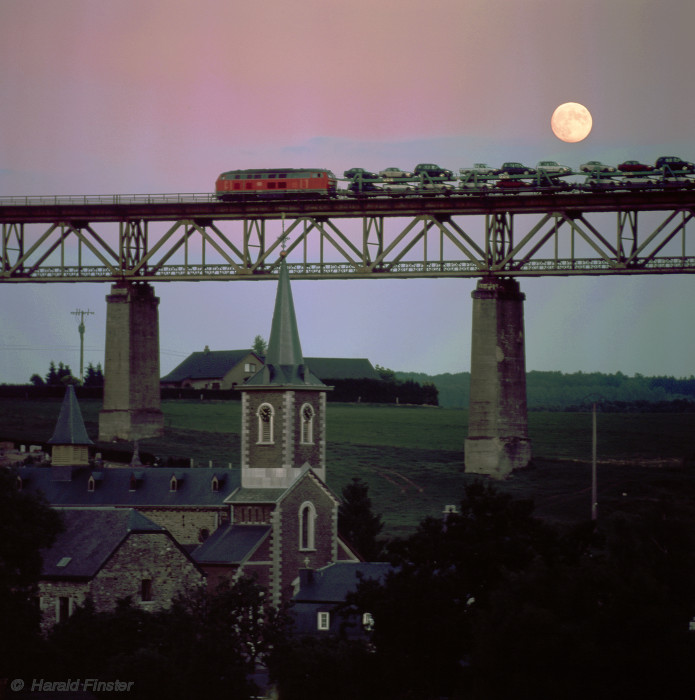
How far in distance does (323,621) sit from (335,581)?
131 inches

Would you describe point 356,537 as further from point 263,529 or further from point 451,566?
point 451,566

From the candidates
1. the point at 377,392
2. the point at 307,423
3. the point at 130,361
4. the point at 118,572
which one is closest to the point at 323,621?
the point at 118,572

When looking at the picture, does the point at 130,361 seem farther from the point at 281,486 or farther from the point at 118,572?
the point at 118,572

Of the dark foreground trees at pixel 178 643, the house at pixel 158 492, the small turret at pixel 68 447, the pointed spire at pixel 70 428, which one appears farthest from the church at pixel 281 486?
the pointed spire at pixel 70 428

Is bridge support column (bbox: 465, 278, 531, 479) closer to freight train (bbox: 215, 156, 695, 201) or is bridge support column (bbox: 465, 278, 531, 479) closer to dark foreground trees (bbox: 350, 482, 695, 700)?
freight train (bbox: 215, 156, 695, 201)

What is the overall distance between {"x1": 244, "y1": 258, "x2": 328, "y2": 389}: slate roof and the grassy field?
9863 millimetres

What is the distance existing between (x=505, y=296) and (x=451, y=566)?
1517 inches

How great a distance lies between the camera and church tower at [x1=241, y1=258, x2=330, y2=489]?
86.6 m

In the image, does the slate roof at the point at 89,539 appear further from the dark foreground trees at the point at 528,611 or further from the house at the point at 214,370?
the house at the point at 214,370

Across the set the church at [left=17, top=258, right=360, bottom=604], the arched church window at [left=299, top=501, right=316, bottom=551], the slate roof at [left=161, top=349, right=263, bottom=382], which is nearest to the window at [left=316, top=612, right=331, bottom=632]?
the church at [left=17, top=258, right=360, bottom=604]

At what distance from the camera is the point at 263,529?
85.6m

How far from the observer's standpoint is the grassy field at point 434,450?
98.0m

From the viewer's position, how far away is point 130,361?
113 m

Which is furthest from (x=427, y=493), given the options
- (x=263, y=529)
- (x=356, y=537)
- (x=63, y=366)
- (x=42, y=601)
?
(x=63, y=366)
